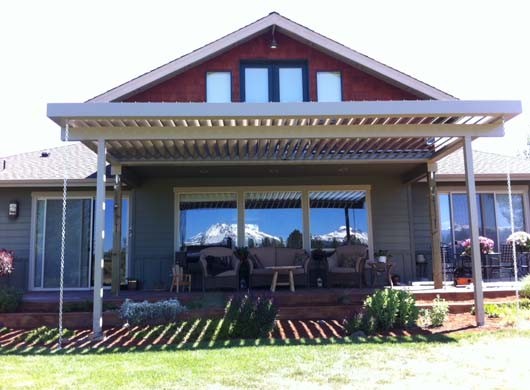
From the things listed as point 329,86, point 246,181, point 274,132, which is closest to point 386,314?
point 274,132

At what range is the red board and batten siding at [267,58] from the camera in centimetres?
1034

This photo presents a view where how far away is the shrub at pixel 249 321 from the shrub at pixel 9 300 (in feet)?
11.8

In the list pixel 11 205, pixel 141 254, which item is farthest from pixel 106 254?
pixel 11 205

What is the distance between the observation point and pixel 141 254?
10805 millimetres

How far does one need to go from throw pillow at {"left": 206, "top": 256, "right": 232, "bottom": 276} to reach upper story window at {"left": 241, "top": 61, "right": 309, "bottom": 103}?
128 inches

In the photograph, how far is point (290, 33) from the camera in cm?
1052

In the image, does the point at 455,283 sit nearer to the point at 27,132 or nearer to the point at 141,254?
the point at 141,254

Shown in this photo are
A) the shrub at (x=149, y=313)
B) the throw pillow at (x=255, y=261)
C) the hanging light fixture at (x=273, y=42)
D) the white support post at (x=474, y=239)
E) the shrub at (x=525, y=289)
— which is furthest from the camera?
the hanging light fixture at (x=273, y=42)

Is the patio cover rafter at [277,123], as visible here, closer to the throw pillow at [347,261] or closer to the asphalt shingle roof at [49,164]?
the throw pillow at [347,261]

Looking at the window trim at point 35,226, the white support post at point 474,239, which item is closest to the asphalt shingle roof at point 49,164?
the window trim at point 35,226

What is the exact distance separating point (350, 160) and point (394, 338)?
3893 millimetres

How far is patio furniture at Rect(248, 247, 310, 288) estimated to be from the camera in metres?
9.59

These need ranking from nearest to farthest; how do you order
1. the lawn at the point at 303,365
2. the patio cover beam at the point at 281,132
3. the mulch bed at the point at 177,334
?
the lawn at the point at 303,365
the mulch bed at the point at 177,334
the patio cover beam at the point at 281,132

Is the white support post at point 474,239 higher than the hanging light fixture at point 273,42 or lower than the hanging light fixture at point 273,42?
lower
